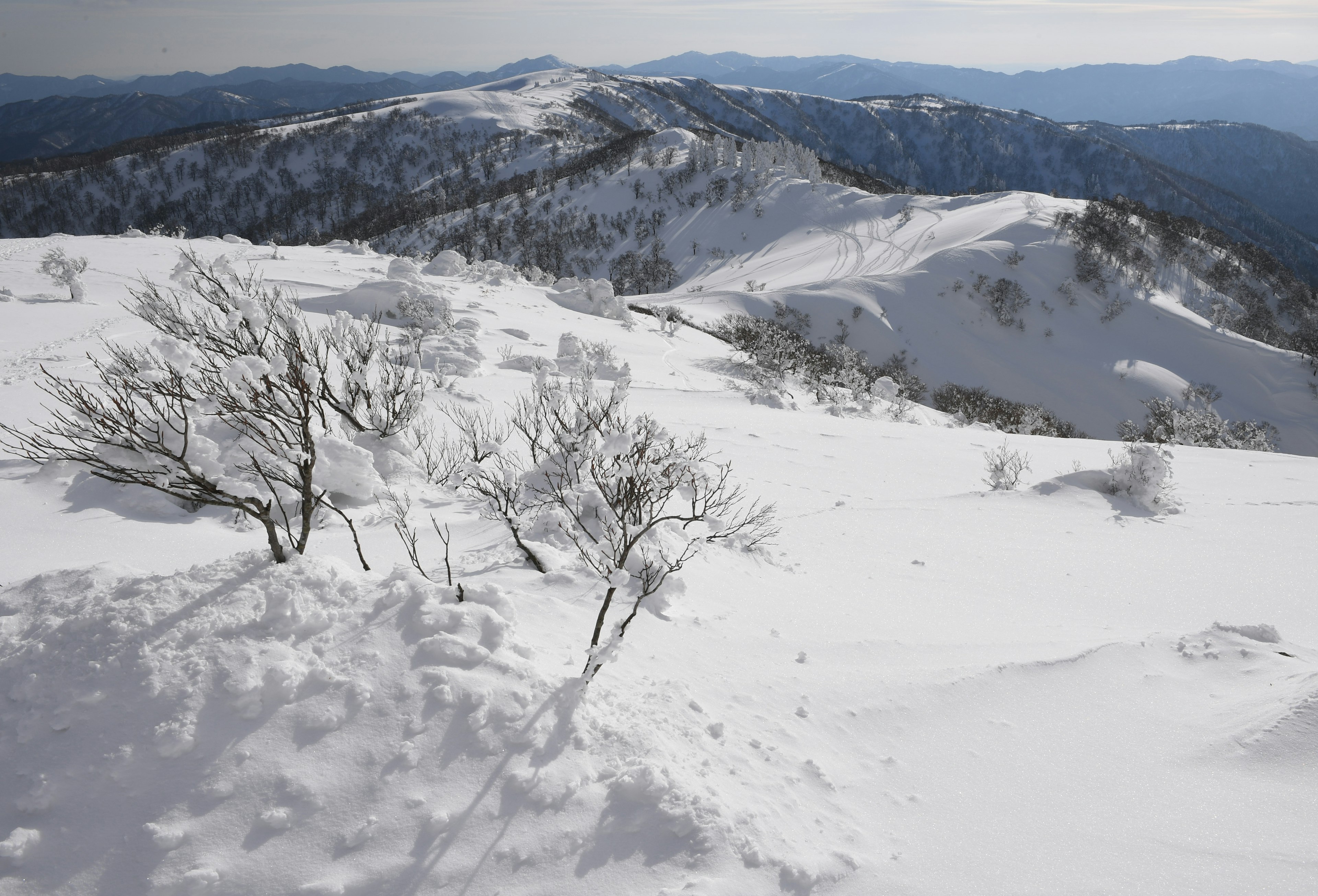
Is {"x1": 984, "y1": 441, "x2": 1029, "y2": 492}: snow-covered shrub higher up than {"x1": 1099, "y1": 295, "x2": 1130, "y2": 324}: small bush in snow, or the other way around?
{"x1": 1099, "y1": 295, "x2": 1130, "y2": 324}: small bush in snow

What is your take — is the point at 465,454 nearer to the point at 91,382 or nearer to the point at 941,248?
the point at 91,382

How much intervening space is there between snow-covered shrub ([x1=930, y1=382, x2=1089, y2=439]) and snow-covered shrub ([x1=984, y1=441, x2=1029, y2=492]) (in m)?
19.0

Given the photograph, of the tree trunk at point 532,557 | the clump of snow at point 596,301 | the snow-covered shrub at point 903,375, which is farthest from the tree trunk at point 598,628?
the snow-covered shrub at point 903,375

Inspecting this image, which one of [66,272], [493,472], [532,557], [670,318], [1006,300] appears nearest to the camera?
[532,557]

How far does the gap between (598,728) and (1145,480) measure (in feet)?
44.9

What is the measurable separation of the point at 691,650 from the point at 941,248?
68.2m

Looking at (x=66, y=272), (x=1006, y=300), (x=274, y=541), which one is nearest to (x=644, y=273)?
(x=1006, y=300)

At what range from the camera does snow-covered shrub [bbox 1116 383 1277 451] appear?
1364 inches

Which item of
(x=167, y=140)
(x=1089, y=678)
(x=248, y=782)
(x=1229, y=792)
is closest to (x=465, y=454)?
(x=248, y=782)

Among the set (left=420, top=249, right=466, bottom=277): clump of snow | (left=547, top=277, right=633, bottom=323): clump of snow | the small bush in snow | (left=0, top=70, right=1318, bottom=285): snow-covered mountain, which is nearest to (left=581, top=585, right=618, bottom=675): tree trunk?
(left=547, top=277, right=633, bottom=323): clump of snow

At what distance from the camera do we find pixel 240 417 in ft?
20.4

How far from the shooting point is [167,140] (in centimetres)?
18062

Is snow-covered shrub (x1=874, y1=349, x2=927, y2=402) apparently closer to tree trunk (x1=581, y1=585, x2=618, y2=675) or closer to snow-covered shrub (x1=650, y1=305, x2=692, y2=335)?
snow-covered shrub (x1=650, y1=305, x2=692, y2=335)

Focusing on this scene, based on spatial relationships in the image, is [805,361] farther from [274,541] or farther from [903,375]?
[274,541]
